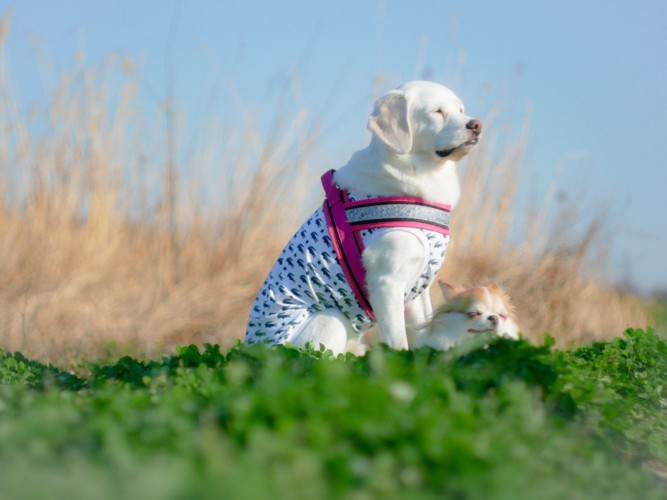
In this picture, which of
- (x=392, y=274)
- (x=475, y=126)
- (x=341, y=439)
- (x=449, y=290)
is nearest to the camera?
(x=341, y=439)

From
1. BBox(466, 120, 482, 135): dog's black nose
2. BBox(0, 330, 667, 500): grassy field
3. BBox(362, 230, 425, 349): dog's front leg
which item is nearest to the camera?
BBox(0, 330, 667, 500): grassy field

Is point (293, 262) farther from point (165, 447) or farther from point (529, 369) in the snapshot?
point (165, 447)

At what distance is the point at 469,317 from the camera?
3623 millimetres

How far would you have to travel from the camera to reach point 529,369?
2.81 m

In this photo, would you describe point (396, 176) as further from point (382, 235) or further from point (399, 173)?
point (382, 235)

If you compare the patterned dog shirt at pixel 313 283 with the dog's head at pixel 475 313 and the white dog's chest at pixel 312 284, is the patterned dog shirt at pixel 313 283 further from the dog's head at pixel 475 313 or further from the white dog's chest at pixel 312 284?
the dog's head at pixel 475 313

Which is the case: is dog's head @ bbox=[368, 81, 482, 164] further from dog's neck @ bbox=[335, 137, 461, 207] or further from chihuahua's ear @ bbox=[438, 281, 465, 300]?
chihuahua's ear @ bbox=[438, 281, 465, 300]

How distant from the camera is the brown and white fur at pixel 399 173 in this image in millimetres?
3482

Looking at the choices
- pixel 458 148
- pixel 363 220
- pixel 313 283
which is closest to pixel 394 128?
pixel 458 148

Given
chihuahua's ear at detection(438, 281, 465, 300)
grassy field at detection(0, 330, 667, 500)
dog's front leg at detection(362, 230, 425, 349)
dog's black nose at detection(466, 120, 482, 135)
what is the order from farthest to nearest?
chihuahua's ear at detection(438, 281, 465, 300), dog's black nose at detection(466, 120, 482, 135), dog's front leg at detection(362, 230, 425, 349), grassy field at detection(0, 330, 667, 500)

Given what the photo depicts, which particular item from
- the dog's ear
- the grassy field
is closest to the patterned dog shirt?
the dog's ear

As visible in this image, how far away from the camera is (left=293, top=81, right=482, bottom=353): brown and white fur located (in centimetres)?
348

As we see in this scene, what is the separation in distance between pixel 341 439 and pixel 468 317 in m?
1.82

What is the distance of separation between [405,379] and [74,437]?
2.85 ft
